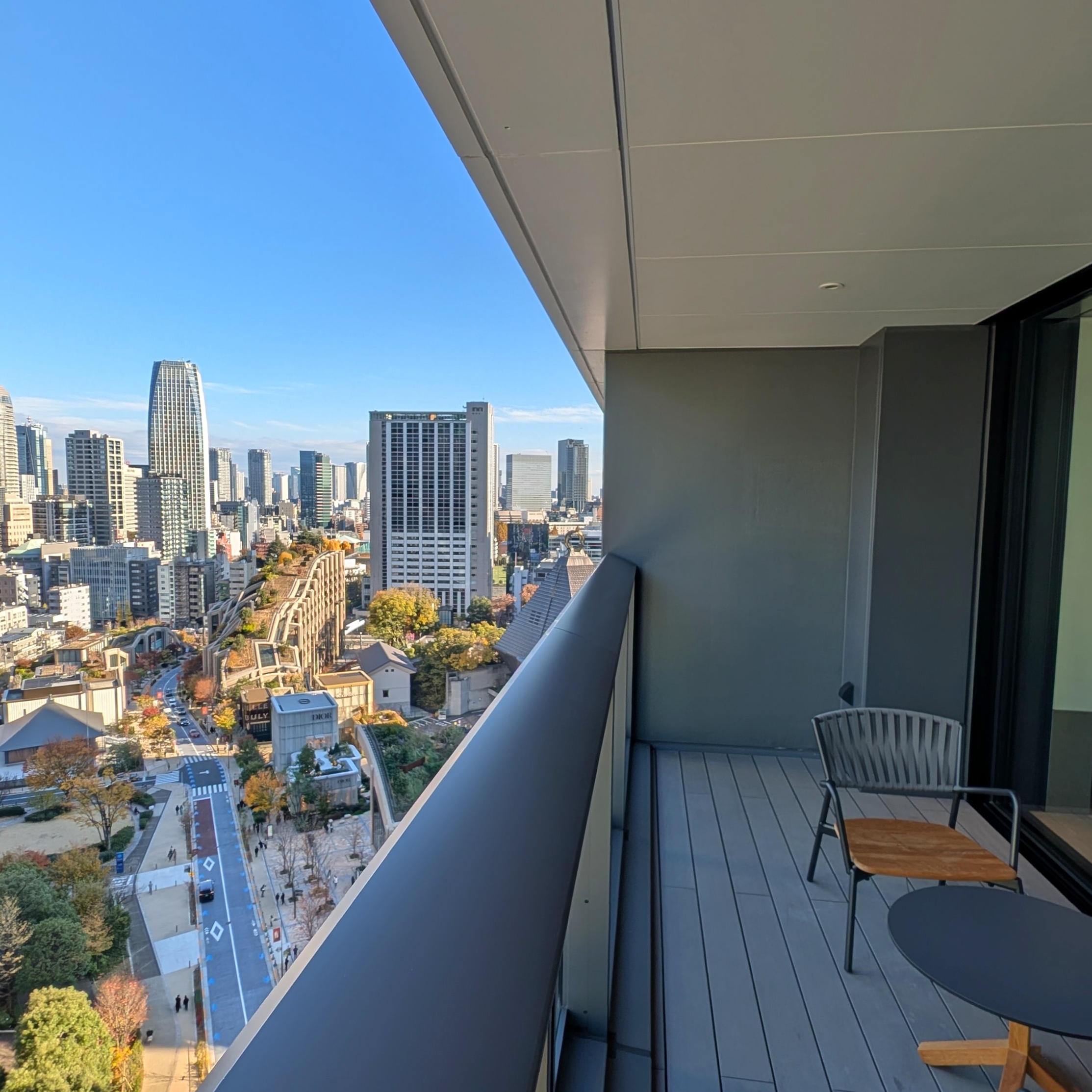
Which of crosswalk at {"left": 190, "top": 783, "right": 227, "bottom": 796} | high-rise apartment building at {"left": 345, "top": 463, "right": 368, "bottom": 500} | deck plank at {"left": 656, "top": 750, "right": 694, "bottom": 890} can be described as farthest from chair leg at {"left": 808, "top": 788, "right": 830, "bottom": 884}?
high-rise apartment building at {"left": 345, "top": 463, "right": 368, "bottom": 500}

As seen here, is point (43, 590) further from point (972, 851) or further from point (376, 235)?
point (376, 235)

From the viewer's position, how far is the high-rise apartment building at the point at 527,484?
6645 mm

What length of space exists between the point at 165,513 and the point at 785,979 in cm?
255

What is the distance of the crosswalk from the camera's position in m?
1.43

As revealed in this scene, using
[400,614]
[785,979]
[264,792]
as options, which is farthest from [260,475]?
[785,979]

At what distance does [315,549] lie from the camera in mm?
3240

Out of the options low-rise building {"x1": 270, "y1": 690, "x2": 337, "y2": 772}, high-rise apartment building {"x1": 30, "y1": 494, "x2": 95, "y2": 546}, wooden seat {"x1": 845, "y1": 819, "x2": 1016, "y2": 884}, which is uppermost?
high-rise apartment building {"x1": 30, "y1": 494, "x2": 95, "y2": 546}

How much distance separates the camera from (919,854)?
244cm

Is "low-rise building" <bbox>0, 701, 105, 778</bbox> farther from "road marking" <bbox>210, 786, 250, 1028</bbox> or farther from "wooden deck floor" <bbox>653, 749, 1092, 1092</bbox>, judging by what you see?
"wooden deck floor" <bbox>653, 749, 1092, 1092</bbox>

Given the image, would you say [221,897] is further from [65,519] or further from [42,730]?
[65,519]

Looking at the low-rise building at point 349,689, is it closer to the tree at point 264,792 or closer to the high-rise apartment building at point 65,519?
the tree at point 264,792

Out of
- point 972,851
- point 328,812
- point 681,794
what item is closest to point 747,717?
point 681,794

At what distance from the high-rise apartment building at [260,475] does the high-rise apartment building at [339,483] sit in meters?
0.60

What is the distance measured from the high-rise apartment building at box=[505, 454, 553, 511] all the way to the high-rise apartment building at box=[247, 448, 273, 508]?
109 inches
